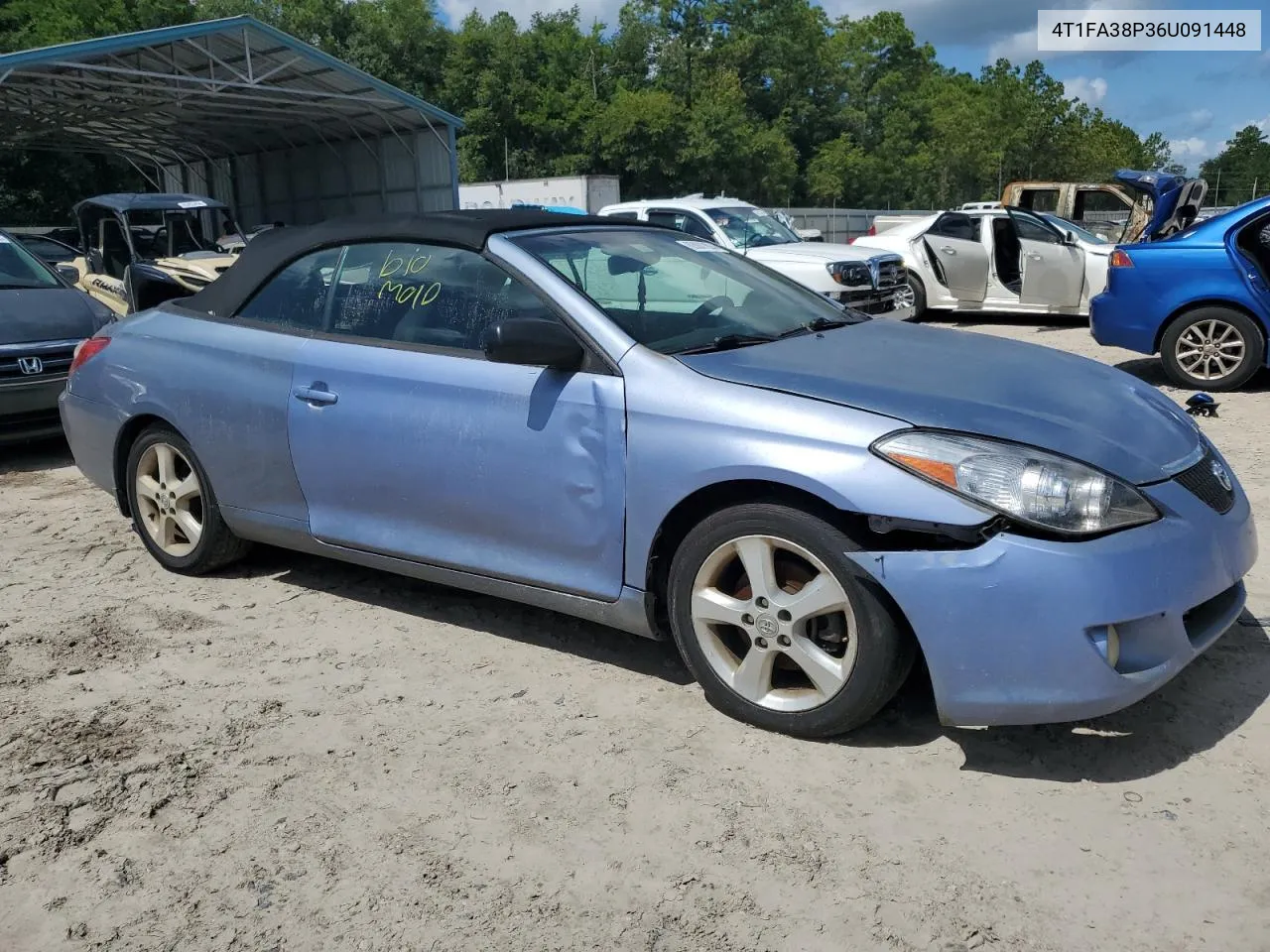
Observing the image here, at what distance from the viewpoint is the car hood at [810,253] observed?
39.1ft

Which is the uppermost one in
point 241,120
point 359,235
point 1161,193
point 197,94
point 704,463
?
point 197,94

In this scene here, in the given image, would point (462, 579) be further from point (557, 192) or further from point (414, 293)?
point (557, 192)

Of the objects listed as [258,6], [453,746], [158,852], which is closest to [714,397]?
[453,746]

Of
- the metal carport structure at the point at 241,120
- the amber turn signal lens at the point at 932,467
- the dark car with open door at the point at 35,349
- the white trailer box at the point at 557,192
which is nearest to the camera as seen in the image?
the amber turn signal lens at the point at 932,467

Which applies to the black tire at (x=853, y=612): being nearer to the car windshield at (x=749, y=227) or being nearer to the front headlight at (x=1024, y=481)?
the front headlight at (x=1024, y=481)

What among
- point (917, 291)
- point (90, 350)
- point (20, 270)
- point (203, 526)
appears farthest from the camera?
point (917, 291)

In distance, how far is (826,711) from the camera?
9.78 ft

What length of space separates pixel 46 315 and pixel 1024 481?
7.00 meters

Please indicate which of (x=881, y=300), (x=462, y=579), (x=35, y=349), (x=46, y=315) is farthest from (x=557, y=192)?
(x=462, y=579)

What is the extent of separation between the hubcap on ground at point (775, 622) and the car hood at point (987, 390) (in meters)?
0.48

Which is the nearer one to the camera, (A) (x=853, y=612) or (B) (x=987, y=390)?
(A) (x=853, y=612)

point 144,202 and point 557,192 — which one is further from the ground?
point 557,192

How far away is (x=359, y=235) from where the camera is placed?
405 cm

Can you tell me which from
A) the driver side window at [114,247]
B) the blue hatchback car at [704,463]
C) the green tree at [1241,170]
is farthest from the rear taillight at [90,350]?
the green tree at [1241,170]
